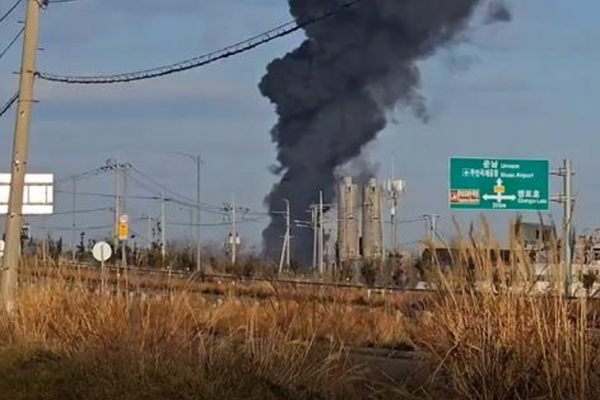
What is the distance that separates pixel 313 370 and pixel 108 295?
5.04 metres

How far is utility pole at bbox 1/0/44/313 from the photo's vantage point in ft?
65.7

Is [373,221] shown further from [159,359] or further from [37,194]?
[159,359]

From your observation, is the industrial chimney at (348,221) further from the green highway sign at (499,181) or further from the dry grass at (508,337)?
the dry grass at (508,337)

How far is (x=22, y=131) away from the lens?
20422 mm

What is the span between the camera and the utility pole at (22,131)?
20031mm

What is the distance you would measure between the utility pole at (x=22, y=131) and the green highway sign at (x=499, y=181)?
2493 centimetres

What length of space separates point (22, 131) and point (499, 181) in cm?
2633

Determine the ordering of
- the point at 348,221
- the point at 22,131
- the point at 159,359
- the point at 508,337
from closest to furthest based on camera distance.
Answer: the point at 508,337, the point at 159,359, the point at 22,131, the point at 348,221

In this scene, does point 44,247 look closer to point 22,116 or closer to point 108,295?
point 22,116

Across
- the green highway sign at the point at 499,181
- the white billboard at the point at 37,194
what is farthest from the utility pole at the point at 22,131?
the green highway sign at the point at 499,181

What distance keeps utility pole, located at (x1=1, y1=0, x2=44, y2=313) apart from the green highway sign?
24.9 metres

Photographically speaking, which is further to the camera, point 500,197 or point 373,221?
point 373,221

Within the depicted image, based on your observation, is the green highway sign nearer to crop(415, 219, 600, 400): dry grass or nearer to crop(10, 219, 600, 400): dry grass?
crop(10, 219, 600, 400): dry grass

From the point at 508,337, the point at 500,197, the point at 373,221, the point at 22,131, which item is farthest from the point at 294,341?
the point at 373,221
